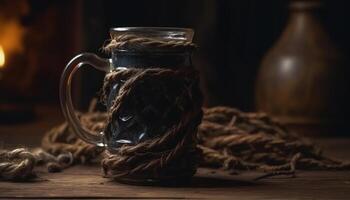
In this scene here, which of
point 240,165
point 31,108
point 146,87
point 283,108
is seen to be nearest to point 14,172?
point 146,87

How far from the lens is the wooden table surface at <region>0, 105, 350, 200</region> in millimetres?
1052

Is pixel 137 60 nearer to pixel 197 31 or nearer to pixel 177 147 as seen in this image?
pixel 177 147

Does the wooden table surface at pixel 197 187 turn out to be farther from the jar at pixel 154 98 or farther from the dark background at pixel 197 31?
the dark background at pixel 197 31

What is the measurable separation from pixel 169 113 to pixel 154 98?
0.03 metres

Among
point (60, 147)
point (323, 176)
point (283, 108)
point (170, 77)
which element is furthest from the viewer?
point (283, 108)

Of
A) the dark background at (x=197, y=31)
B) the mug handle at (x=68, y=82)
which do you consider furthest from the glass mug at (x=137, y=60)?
the dark background at (x=197, y=31)

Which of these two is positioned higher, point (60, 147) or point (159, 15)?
point (159, 15)

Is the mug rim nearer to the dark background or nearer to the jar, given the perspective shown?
the jar

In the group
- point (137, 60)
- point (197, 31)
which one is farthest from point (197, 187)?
point (197, 31)

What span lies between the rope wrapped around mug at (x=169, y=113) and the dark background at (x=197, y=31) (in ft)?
3.34

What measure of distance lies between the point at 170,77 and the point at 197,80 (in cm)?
6

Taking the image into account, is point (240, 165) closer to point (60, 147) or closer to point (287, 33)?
point (60, 147)

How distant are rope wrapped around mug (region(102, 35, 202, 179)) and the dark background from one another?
1.02 metres

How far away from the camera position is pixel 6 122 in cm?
210
